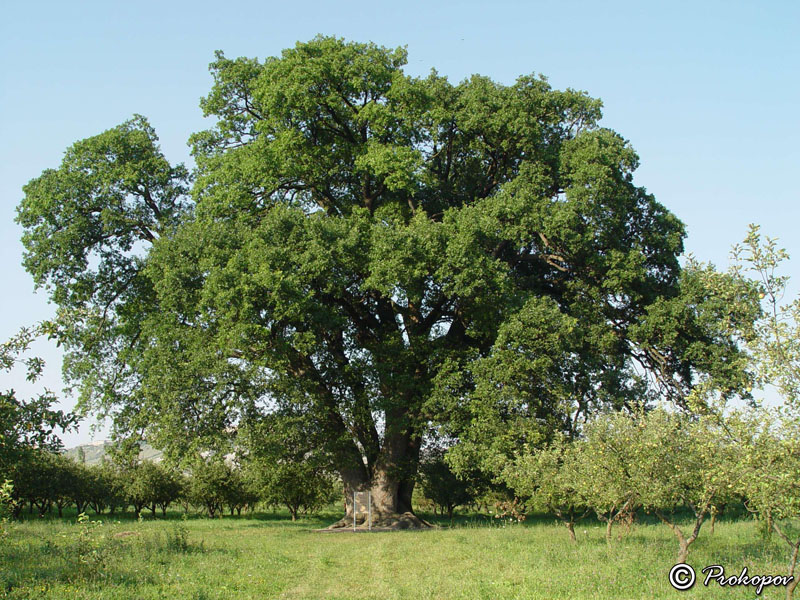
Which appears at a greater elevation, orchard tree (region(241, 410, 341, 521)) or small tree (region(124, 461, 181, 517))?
orchard tree (region(241, 410, 341, 521))

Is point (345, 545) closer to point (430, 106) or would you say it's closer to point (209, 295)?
point (209, 295)

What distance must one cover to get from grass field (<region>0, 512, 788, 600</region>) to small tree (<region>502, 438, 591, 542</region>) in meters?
1.16

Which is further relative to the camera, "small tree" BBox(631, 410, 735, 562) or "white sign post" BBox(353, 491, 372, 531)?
"white sign post" BBox(353, 491, 372, 531)

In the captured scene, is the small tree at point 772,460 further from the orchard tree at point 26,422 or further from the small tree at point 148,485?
the small tree at point 148,485

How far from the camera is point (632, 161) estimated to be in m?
25.9

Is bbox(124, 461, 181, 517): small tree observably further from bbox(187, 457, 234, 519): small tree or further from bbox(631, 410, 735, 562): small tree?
bbox(631, 410, 735, 562): small tree

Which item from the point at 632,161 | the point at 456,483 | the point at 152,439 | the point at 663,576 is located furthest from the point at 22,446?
the point at 456,483

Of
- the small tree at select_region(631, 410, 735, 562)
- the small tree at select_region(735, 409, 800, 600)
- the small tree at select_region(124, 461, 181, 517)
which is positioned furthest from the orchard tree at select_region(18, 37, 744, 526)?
the small tree at select_region(124, 461, 181, 517)

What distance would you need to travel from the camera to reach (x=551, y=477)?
60.7 feet

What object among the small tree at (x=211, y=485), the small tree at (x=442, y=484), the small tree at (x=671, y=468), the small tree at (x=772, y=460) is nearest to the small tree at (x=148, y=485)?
the small tree at (x=211, y=485)

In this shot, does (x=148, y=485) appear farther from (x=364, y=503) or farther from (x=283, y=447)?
(x=283, y=447)

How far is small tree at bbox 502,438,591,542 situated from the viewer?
695 inches

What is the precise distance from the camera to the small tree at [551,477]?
1766 cm

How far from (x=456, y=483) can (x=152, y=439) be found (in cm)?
1866
